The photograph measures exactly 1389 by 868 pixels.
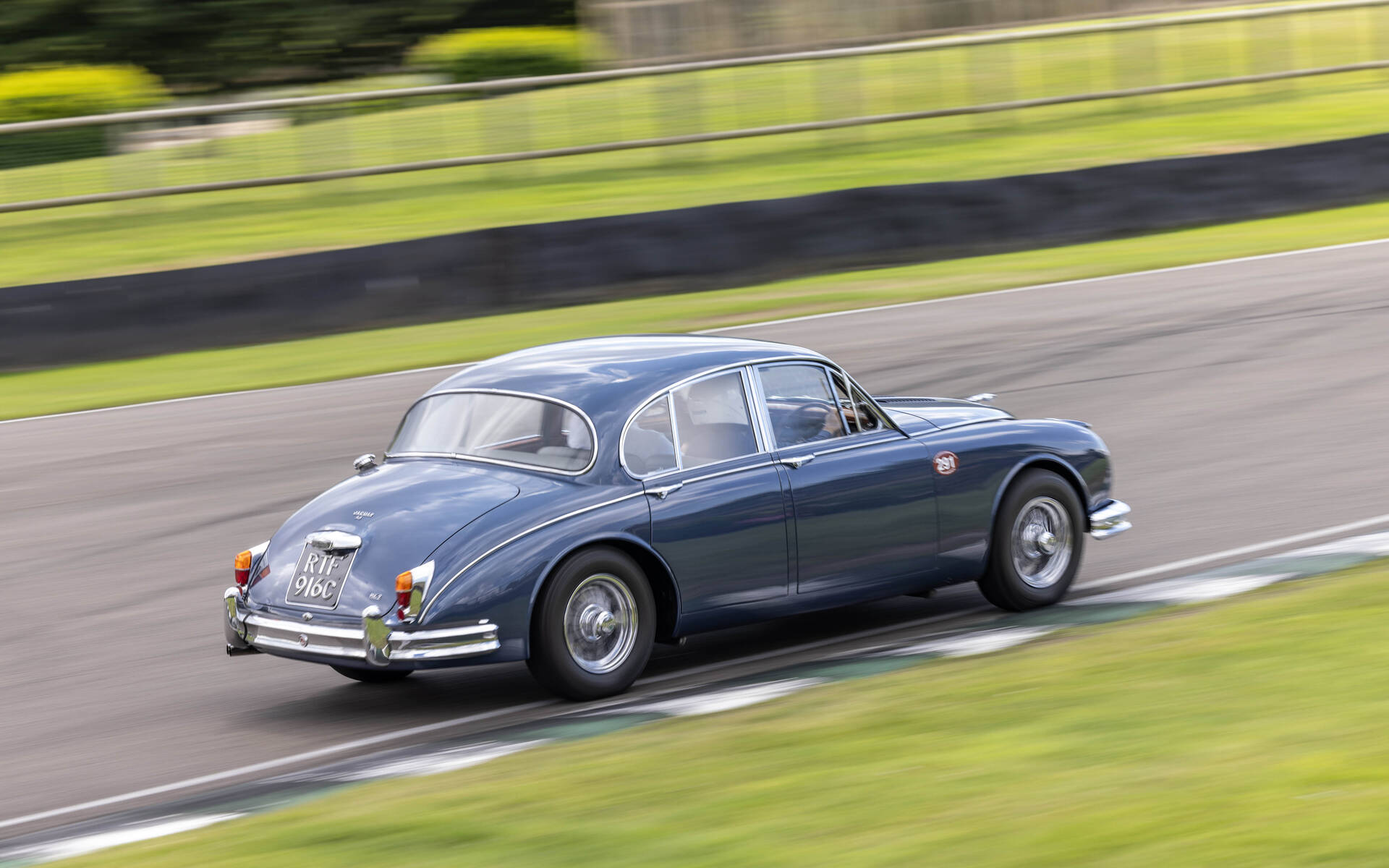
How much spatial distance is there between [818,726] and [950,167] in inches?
737

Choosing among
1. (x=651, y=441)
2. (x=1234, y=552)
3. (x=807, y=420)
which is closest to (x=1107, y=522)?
(x=1234, y=552)

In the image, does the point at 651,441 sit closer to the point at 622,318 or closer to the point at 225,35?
the point at 622,318

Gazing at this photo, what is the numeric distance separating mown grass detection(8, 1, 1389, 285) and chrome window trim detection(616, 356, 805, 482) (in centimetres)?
1251

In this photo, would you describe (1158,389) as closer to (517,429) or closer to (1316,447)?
(1316,447)

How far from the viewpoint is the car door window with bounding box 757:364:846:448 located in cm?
802

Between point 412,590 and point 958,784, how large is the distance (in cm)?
243

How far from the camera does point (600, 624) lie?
7.25 metres

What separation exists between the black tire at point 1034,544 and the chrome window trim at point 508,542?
7.09ft

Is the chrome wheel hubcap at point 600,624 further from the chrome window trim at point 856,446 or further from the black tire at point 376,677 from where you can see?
the chrome window trim at point 856,446

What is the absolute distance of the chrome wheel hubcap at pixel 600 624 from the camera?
718cm

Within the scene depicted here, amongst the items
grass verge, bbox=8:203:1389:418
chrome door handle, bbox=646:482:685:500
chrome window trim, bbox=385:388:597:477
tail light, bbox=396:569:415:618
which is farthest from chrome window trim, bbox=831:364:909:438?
grass verge, bbox=8:203:1389:418

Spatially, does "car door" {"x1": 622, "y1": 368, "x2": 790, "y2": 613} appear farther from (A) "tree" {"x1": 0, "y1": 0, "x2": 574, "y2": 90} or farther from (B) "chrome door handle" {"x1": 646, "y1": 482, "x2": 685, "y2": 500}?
(A) "tree" {"x1": 0, "y1": 0, "x2": 574, "y2": 90}

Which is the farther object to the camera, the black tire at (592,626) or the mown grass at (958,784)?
the black tire at (592,626)

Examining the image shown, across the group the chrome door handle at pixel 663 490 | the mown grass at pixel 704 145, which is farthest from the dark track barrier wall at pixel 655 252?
the chrome door handle at pixel 663 490
